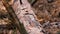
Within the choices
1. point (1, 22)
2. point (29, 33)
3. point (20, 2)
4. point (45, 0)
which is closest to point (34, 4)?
point (45, 0)

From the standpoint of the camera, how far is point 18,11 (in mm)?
2145

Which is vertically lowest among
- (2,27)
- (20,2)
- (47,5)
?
(2,27)

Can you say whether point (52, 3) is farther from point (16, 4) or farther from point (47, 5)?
point (16, 4)

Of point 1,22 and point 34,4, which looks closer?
point 1,22

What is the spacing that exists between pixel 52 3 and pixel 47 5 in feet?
0.41

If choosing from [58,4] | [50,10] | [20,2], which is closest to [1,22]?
[20,2]

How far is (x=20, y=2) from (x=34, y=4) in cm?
114

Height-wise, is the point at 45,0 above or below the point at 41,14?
above

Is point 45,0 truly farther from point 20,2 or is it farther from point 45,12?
point 20,2

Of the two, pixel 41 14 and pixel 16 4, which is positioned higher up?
pixel 16 4

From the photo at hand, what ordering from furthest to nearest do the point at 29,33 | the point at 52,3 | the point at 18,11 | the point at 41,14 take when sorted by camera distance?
the point at 52,3 → the point at 41,14 → the point at 18,11 → the point at 29,33

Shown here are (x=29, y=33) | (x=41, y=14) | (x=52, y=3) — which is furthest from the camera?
(x=52, y=3)

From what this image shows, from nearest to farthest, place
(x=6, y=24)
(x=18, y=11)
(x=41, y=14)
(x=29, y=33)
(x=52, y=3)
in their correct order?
(x=29, y=33) < (x=18, y=11) < (x=6, y=24) < (x=41, y=14) < (x=52, y=3)

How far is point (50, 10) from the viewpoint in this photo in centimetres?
318
